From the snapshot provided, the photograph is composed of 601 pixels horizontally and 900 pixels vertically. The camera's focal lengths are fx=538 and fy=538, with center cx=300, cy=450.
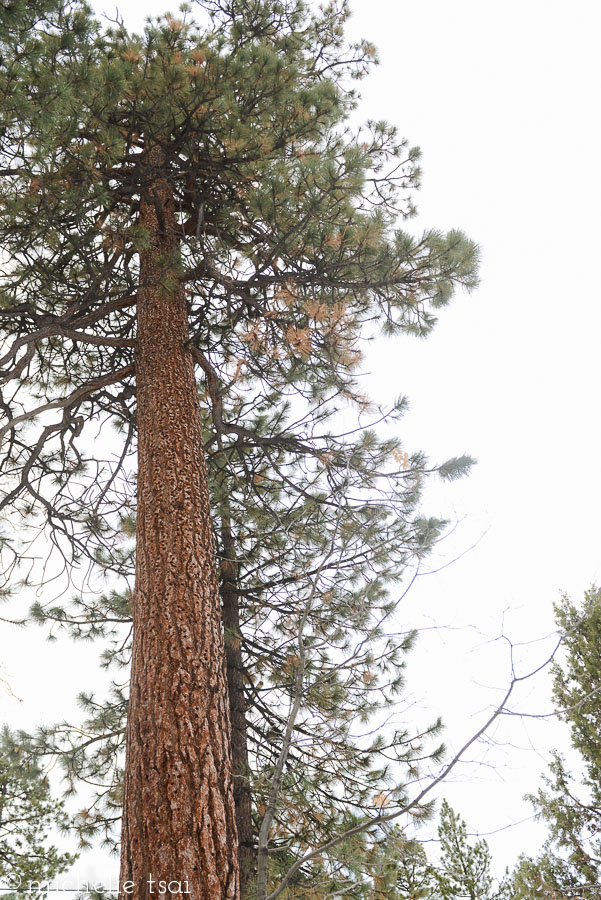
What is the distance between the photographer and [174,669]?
7.43 ft

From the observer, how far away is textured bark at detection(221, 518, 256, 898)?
366cm

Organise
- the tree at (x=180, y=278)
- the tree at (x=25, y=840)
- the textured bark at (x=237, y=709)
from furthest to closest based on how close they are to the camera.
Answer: the tree at (x=25, y=840) < the textured bark at (x=237, y=709) < the tree at (x=180, y=278)

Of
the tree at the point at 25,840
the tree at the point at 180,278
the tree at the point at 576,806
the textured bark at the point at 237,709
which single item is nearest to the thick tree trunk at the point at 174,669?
the tree at the point at 180,278

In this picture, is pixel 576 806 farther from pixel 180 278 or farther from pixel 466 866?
pixel 180 278

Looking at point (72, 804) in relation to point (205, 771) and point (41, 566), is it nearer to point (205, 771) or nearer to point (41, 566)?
point (41, 566)

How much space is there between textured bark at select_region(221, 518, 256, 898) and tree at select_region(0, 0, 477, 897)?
165mm

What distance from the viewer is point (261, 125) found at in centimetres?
383

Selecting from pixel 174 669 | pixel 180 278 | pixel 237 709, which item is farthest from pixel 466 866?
pixel 180 278

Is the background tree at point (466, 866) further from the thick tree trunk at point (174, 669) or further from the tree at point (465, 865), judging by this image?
the thick tree trunk at point (174, 669)

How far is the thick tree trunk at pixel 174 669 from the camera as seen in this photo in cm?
183

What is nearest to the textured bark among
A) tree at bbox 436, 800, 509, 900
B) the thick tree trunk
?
the thick tree trunk

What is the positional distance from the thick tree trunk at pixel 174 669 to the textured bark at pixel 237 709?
2.08 ft

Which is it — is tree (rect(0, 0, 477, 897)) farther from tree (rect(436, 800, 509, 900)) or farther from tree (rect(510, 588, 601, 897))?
tree (rect(436, 800, 509, 900))

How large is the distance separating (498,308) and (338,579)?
4841cm
